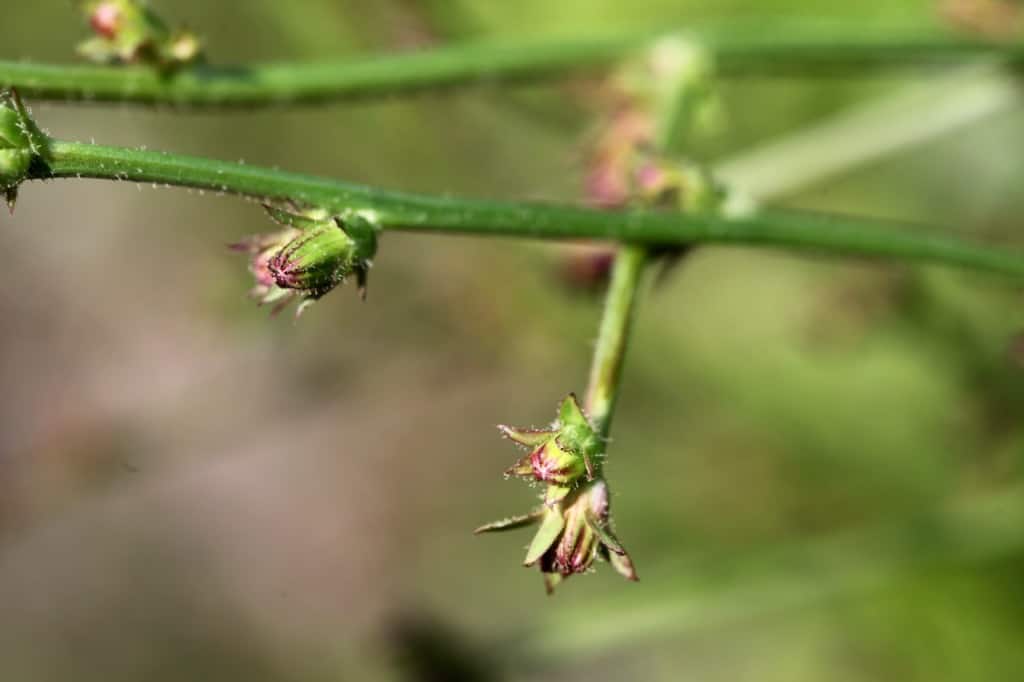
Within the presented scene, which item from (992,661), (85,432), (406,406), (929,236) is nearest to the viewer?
(929,236)

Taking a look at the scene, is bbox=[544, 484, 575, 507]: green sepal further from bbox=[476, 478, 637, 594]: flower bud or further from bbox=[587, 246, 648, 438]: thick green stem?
bbox=[587, 246, 648, 438]: thick green stem

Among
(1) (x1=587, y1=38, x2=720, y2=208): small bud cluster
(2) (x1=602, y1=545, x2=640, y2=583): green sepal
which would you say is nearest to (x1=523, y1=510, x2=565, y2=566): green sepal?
(2) (x1=602, y1=545, x2=640, y2=583): green sepal

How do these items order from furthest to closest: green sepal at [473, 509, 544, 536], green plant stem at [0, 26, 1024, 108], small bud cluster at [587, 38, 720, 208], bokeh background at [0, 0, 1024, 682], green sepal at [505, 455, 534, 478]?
bokeh background at [0, 0, 1024, 682] < small bud cluster at [587, 38, 720, 208] < green plant stem at [0, 26, 1024, 108] < green sepal at [505, 455, 534, 478] < green sepal at [473, 509, 544, 536]

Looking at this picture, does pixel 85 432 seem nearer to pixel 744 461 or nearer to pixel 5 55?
pixel 5 55

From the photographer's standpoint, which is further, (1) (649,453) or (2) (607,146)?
(1) (649,453)

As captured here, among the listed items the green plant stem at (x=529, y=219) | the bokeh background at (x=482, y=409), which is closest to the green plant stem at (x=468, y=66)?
the bokeh background at (x=482, y=409)

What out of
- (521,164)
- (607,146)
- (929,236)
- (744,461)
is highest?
(521,164)

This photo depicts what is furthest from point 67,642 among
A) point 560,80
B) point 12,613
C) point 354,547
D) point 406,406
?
point 560,80

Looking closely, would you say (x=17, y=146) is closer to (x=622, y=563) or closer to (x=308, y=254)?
(x=308, y=254)
